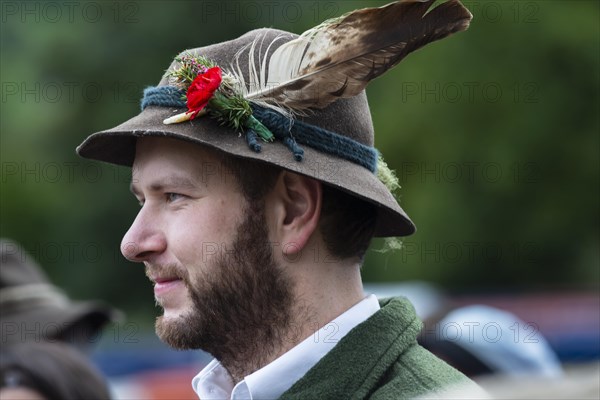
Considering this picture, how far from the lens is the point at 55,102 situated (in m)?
21.3

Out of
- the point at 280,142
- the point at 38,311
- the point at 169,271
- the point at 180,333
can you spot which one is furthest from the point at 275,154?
the point at 38,311

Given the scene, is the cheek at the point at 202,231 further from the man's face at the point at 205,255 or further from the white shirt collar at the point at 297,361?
the white shirt collar at the point at 297,361

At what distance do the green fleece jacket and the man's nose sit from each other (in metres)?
0.53

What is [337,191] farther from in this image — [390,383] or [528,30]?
[528,30]

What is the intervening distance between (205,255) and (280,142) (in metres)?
0.36

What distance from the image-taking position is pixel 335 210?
3182 mm

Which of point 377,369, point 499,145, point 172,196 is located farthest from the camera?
point 499,145

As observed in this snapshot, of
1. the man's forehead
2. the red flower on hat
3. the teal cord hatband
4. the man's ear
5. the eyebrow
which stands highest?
the red flower on hat

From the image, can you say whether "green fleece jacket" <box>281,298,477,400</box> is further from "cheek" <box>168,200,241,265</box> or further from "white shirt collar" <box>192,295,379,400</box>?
"cheek" <box>168,200,241,265</box>

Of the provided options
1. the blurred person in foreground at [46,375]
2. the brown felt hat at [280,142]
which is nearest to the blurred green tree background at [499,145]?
the blurred person in foreground at [46,375]

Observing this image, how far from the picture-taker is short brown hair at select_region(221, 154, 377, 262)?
310cm

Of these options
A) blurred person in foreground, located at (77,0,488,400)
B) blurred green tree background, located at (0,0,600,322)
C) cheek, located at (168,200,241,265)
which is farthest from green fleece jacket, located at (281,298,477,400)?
blurred green tree background, located at (0,0,600,322)

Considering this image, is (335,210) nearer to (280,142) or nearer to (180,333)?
(280,142)

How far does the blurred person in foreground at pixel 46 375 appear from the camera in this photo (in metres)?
3.99
